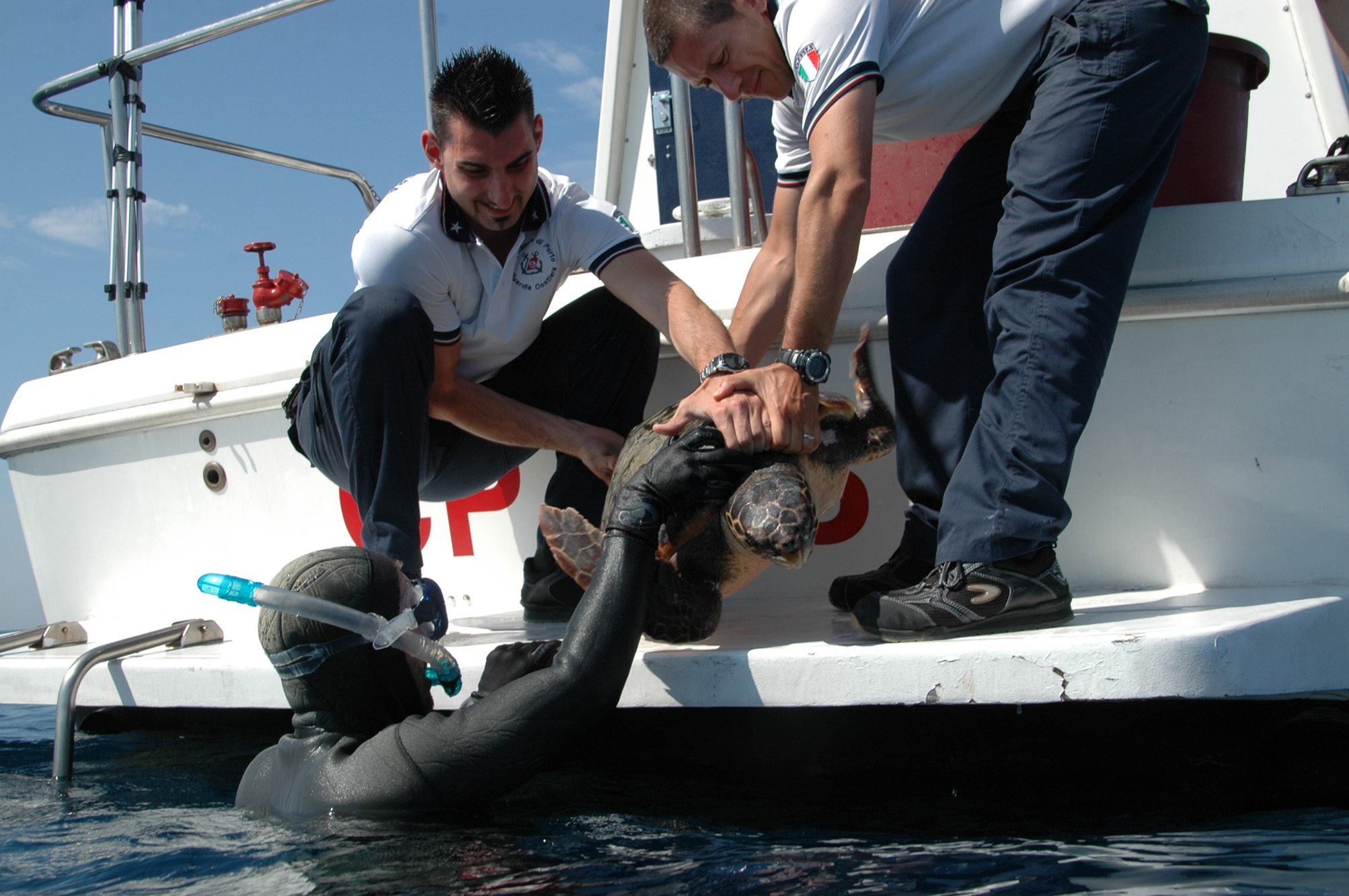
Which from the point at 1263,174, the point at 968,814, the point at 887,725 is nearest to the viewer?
the point at 968,814

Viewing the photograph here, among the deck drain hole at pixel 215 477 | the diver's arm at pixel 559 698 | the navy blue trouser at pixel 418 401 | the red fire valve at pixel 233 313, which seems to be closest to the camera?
the diver's arm at pixel 559 698

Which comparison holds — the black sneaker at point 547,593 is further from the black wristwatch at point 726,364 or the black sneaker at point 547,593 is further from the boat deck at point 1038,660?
the black wristwatch at point 726,364

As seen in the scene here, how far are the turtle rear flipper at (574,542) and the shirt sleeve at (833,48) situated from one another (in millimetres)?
941

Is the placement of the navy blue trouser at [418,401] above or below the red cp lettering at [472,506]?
above

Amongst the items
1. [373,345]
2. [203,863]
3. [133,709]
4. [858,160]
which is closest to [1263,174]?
[858,160]

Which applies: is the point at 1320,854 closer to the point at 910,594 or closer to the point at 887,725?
the point at 910,594

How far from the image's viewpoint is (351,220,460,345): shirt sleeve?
2.60 metres

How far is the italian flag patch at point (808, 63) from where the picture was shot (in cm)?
200

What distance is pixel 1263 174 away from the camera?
3514 mm

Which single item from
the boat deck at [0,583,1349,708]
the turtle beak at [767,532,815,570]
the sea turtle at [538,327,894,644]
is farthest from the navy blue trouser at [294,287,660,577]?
the turtle beak at [767,532,815,570]

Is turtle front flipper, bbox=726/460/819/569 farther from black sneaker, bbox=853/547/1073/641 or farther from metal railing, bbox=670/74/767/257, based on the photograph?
metal railing, bbox=670/74/767/257

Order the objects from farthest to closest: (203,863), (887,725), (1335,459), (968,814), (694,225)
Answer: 1. (694,225)
2. (887,725)
3. (1335,459)
4. (968,814)
5. (203,863)

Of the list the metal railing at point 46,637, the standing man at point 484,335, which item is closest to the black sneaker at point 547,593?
the standing man at point 484,335

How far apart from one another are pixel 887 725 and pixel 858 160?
1.22 meters
